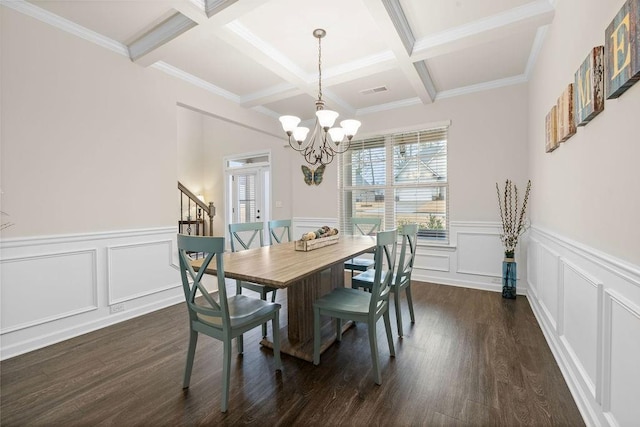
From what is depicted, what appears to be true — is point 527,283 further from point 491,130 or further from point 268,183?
point 268,183

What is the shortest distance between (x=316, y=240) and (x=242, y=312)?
101cm

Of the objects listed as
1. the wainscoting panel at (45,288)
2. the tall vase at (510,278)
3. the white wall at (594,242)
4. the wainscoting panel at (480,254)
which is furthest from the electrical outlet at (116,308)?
the tall vase at (510,278)

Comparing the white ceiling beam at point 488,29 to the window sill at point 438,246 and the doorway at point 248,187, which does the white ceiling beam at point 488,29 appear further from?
the doorway at point 248,187

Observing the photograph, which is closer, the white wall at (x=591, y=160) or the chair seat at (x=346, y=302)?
the white wall at (x=591, y=160)

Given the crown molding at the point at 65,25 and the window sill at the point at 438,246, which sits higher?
the crown molding at the point at 65,25

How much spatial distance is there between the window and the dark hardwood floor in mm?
1972

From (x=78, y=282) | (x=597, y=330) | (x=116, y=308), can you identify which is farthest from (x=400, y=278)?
(x=78, y=282)

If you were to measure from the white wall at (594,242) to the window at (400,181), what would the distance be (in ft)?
5.51

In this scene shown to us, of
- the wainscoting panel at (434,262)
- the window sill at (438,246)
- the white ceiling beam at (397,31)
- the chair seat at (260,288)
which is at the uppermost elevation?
the white ceiling beam at (397,31)

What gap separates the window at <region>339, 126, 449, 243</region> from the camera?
4.25 metres

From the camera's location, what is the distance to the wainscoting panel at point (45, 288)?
225cm

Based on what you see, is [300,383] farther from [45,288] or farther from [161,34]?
[161,34]

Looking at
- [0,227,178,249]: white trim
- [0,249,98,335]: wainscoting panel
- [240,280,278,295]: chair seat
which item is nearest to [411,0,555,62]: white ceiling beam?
[240,280,278,295]: chair seat

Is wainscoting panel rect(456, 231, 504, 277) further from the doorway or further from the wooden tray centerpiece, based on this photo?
the doorway
